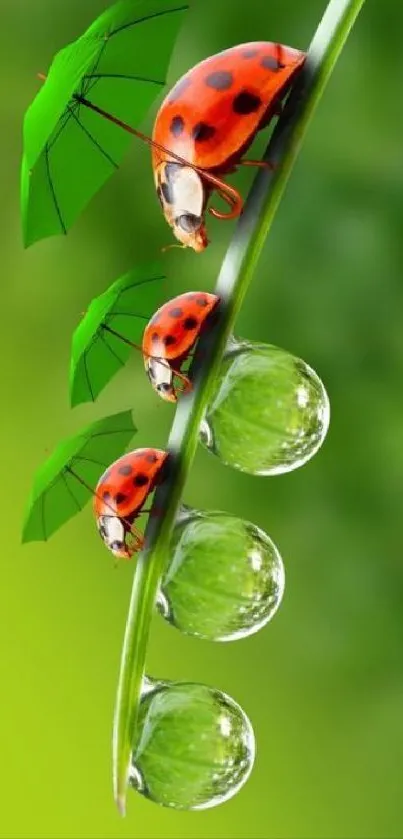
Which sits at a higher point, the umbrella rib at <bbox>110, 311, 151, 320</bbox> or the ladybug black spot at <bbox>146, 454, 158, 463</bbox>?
the umbrella rib at <bbox>110, 311, 151, 320</bbox>

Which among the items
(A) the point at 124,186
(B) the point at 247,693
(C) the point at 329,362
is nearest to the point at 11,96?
(A) the point at 124,186

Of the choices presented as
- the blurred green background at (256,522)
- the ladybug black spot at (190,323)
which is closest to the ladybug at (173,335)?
the ladybug black spot at (190,323)

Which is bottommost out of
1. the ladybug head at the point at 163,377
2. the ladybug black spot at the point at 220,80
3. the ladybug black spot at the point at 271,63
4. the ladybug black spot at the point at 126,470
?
the ladybug black spot at the point at 126,470

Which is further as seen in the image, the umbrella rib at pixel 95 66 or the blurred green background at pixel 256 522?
the blurred green background at pixel 256 522

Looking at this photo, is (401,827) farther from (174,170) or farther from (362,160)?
(174,170)

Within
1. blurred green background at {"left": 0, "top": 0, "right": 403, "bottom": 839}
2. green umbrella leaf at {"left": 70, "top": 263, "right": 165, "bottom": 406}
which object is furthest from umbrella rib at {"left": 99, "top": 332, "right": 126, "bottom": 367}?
blurred green background at {"left": 0, "top": 0, "right": 403, "bottom": 839}

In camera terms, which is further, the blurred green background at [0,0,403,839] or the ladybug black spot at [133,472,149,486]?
the blurred green background at [0,0,403,839]

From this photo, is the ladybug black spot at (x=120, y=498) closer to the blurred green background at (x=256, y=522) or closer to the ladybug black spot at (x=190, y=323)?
the ladybug black spot at (x=190, y=323)

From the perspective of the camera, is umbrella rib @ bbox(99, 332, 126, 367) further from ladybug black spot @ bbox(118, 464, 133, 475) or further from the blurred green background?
the blurred green background
